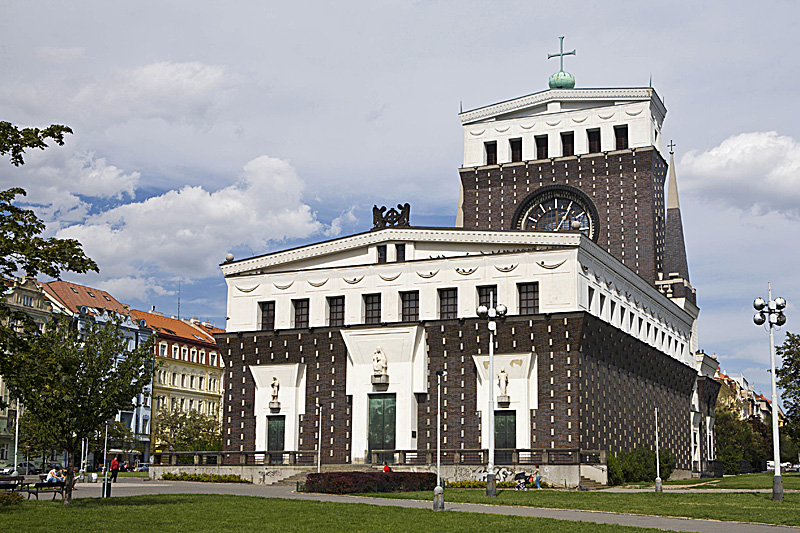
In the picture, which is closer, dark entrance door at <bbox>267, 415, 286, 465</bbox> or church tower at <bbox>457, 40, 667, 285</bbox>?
dark entrance door at <bbox>267, 415, 286, 465</bbox>

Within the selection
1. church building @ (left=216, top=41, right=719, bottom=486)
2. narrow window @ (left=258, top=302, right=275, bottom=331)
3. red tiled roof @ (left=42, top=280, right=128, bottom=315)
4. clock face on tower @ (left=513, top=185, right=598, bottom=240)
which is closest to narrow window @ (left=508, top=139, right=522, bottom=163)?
church building @ (left=216, top=41, right=719, bottom=486)

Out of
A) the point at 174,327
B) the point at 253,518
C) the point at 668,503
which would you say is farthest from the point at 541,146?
the point at 174,327

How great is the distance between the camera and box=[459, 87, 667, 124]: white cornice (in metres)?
73.8

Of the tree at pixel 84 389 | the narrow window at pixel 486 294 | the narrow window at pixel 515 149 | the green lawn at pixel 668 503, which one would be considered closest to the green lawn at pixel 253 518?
the tree at pixel 84 389

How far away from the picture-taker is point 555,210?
2972 inches

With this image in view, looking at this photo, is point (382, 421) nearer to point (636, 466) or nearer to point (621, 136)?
point (636, 466)

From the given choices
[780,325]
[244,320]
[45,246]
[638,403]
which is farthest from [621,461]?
[45,246]

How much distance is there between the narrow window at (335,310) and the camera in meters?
62.5

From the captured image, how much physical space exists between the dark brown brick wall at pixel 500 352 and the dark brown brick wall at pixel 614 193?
9155 millimetres

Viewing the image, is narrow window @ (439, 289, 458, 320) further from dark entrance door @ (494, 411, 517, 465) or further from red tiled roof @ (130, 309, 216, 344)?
red tiled roof @ (130, 309, 216, 344)

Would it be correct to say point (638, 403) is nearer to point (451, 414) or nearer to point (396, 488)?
point (451, 414)

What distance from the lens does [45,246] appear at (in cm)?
2547

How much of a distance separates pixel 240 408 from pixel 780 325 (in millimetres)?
38017

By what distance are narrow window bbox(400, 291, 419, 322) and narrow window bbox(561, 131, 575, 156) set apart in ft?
72.8
